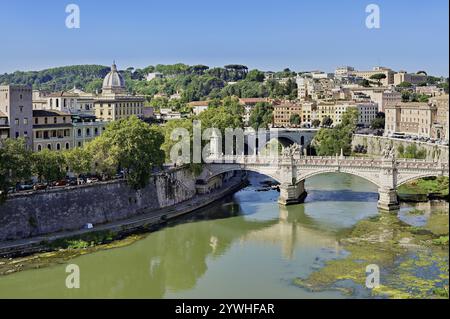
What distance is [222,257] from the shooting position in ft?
66.1

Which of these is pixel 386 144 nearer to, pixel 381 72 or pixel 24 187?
pixel 24 187

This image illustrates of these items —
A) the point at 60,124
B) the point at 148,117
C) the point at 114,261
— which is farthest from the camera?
the point at 148,117

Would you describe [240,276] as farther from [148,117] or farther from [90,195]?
[148,117]

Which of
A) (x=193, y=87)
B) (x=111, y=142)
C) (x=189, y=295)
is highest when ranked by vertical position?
(x=193, y=87)

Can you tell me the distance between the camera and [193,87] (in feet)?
271

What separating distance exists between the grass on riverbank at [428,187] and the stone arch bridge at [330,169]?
2800 millimetres

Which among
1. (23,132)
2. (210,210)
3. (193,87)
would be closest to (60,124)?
(23,132)

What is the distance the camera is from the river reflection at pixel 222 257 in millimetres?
16859

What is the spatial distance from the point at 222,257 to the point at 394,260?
16.7ft

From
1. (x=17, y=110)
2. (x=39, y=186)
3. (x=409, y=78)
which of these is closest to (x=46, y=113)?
(x=17, y=110)

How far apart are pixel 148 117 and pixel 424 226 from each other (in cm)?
2644

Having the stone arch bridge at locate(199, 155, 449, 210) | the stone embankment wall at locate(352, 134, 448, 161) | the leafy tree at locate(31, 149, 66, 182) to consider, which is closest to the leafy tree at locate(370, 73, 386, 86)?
the stone embankment wall at locate(352, 134, 448, 161)

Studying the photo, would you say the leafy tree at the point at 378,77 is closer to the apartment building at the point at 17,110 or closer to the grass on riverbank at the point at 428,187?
the grass on riverbank at the point at 428,187

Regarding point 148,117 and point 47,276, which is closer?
point 47,276
